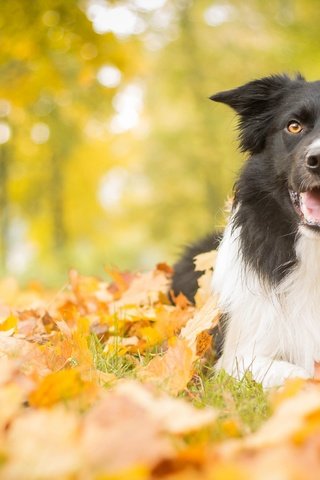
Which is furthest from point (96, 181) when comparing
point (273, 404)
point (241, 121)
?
point (273, 404)

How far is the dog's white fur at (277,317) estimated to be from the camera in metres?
3.52

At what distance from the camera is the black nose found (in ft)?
10.7

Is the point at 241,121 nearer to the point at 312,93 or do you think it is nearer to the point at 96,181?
the point at 312,93

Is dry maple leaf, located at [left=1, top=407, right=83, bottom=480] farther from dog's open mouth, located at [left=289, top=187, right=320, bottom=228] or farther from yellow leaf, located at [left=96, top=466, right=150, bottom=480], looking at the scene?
dog's open mouth, located at [left=289, top=187, right=320, bottom=228]

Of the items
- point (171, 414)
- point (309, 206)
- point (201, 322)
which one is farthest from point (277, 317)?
point (171, 414)

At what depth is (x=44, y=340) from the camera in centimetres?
379

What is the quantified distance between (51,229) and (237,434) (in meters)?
24.0

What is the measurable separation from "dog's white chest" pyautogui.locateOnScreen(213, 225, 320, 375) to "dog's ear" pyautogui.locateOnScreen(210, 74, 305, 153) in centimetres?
78

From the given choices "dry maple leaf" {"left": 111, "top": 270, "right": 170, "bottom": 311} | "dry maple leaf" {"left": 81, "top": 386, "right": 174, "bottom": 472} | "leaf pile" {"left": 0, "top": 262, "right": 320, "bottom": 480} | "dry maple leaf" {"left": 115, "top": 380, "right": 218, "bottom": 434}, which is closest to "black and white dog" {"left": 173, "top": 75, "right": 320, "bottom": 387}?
"leaf pile" {"left": 0, "top": 262, "right": 320, "bottom": 480}

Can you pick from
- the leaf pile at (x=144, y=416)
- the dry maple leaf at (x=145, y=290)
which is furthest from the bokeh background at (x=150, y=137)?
the leaf pile at (x=144, y=416)

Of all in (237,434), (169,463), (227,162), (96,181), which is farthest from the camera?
(96,181)

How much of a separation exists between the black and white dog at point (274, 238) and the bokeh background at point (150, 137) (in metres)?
8.18

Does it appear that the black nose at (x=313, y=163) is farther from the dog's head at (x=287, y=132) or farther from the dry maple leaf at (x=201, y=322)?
the dry maple leaf at (x=201, y=322)

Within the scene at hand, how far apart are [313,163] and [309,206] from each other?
13.2 inches
